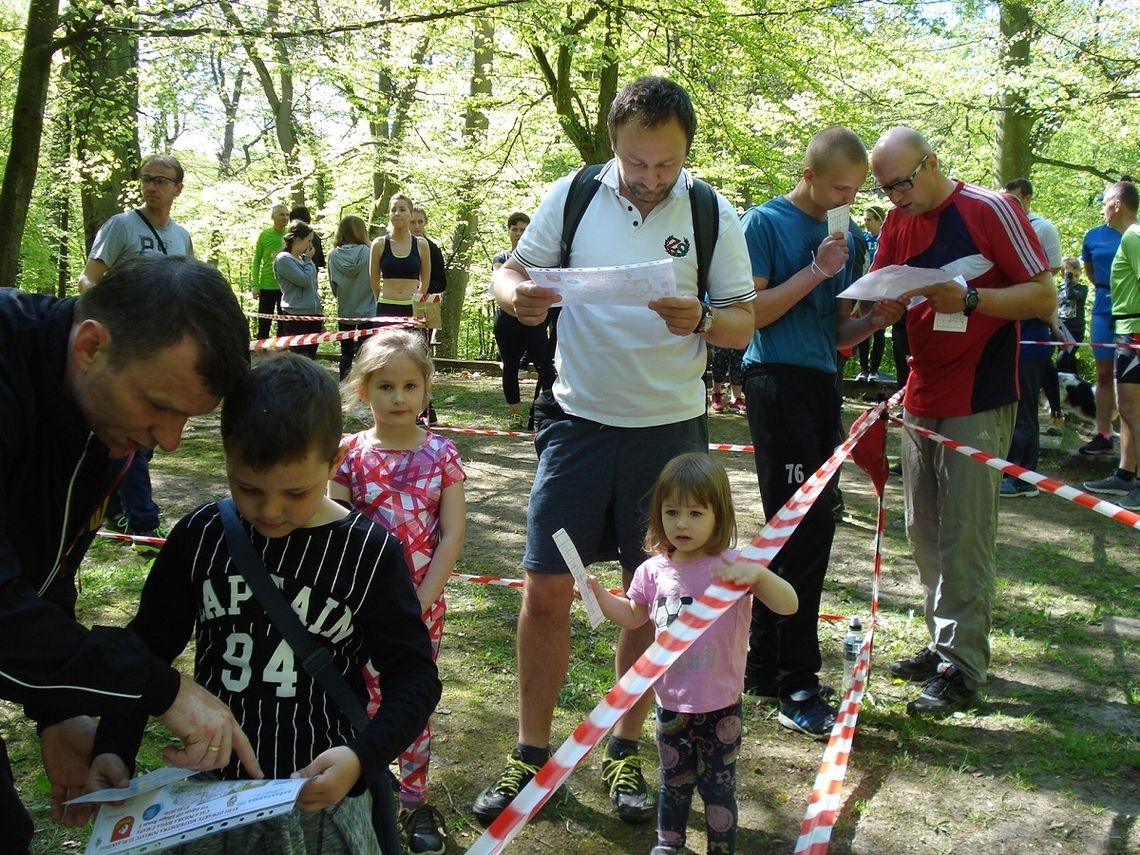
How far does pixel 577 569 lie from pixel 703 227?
50.2 inches

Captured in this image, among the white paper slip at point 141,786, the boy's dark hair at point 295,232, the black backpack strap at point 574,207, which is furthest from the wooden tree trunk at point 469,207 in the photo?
the white paper slip at point 141,786

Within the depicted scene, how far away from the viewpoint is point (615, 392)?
3234mm

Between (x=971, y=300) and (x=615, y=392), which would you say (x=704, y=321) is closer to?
(x=615, y=392)

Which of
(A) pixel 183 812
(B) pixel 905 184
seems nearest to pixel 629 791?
(A) pixel 183 812

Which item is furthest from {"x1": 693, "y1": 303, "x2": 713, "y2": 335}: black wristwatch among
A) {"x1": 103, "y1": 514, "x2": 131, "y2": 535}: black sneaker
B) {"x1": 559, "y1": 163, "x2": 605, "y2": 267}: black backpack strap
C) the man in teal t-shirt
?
the man in teal t-shirt

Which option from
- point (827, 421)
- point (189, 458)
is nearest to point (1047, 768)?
point (827, 421)

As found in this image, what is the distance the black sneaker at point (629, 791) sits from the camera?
3.30 m

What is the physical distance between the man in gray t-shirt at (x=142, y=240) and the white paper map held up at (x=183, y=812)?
4.59 m

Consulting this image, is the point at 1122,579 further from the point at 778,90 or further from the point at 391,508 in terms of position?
the point at 778,90

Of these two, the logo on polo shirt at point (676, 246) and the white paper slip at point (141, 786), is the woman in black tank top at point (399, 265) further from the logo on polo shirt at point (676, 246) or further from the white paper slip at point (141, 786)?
the white paper slip at point (141, 786)

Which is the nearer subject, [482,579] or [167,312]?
[167,312]

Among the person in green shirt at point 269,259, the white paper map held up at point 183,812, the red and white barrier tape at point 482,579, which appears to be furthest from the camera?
the person in green shirt at point 269,259

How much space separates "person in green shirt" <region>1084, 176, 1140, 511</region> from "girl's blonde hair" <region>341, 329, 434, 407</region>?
6120 mm

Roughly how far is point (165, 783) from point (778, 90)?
627 inches
